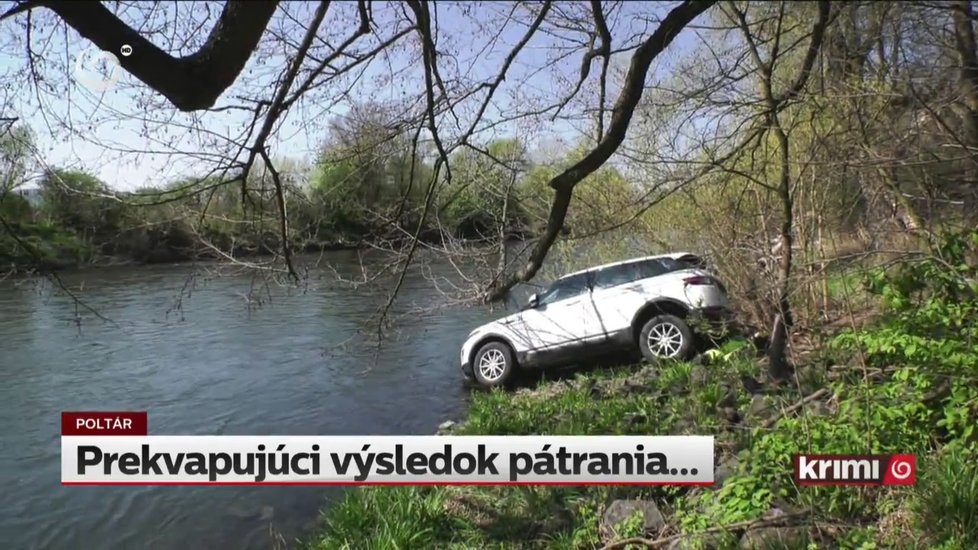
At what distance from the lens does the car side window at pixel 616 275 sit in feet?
27.7

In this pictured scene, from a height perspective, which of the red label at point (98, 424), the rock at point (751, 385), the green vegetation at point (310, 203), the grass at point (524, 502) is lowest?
the grass at point (524, 502)

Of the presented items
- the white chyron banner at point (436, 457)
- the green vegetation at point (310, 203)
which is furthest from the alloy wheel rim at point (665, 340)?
the white chyron banner at point (436, 457)

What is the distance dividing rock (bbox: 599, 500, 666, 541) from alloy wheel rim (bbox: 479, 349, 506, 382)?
515cm

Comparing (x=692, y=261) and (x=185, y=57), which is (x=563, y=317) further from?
(x=185, y=57)

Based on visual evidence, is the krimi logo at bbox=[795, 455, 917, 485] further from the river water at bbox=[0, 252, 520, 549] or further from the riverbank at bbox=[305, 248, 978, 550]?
the river water at bbox=[0, 252, 520, 549]

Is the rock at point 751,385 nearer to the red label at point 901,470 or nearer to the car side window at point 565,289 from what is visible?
the red label at point 901,470

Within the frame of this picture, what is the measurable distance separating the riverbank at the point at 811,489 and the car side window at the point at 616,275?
351 cm

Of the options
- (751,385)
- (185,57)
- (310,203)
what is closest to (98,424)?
(310,203)

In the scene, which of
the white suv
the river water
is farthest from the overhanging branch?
the white suv

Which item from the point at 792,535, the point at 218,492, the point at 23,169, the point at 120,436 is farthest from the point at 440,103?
the point at 218,492

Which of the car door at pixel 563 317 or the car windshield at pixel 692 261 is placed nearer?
the car windshield at pixel 692 261

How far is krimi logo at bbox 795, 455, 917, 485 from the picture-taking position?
3156mm

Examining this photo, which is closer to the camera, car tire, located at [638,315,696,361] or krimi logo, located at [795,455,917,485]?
krimi logo, located at [795,455,917,485]

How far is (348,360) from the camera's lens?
10.3m
